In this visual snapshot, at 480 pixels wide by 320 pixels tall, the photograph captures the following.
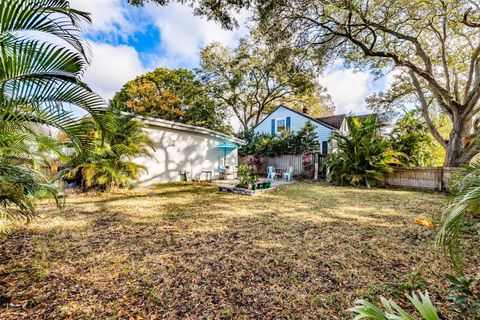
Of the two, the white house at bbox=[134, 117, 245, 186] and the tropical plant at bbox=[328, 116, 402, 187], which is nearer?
the tropical plant at bbox=[328, 116, 402, 187]

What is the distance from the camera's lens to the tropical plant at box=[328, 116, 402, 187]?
9492 millimetres

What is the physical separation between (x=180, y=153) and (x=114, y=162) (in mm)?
3681

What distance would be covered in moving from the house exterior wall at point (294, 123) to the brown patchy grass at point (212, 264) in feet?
41.3

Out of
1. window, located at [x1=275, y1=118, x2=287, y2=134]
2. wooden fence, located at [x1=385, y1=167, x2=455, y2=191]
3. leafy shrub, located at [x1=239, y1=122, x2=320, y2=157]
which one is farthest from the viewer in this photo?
window, located at [x1=275, y1=118, x2=287, y2=134]

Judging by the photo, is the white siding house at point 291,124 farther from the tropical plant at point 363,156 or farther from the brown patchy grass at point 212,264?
the brown patchy grass at point 212,264

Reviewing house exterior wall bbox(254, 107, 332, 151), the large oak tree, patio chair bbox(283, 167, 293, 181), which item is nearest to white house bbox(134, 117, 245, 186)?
patio chair bbox(283, 167, 293, 181)

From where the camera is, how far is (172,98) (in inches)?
856

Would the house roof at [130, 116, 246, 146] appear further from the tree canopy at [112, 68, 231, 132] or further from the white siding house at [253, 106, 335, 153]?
the tree canopy at [112, 68, 231, 132]

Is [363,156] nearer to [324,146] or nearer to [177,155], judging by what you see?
[324,146]

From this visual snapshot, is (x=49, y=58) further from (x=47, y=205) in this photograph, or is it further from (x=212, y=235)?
(x=47, y=205)

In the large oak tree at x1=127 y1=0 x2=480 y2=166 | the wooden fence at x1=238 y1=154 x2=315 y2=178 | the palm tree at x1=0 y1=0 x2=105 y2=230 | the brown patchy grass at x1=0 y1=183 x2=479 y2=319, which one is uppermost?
the large oak tree at x1=127 y1=0 x2=480 y2=166

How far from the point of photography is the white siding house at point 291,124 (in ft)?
55.9

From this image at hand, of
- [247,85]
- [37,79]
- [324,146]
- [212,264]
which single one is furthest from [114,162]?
[247,85]

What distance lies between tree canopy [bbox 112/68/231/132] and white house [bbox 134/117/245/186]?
991 cm
